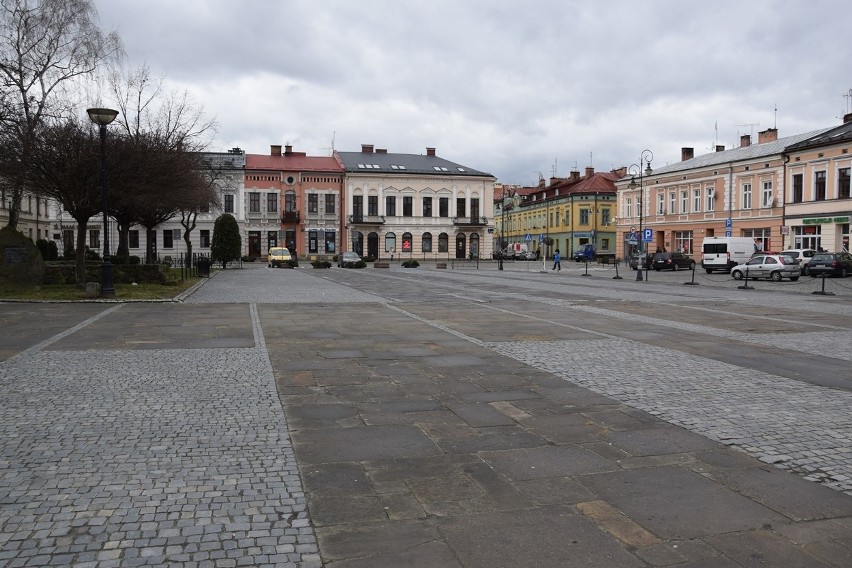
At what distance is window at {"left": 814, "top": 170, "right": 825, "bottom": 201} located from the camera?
4738cm

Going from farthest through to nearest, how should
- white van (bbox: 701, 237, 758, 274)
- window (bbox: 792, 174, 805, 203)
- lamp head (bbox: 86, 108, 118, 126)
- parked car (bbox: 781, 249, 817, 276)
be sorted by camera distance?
window (bbox: 792, 174, 805, 203) → white van (bbox: 701, 237, 758, 274) → parked car (bbox: 781, 249, 817, 276) → lamp head (bbox: 86, 108, 118, 126)

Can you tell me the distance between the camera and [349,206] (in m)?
76.6

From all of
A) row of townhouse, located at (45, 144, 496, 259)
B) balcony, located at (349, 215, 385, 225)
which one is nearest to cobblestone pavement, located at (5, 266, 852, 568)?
row of townhouse, located at (45, 144, 496, 259)

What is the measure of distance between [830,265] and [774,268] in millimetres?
3902

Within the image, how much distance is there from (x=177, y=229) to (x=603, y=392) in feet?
229

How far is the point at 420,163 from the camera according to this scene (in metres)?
80.9

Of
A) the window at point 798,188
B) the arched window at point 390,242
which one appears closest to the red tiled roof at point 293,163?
the arched window at point 390,242

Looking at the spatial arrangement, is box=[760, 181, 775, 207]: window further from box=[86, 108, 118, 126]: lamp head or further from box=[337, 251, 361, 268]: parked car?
box=[86, 108, 118, 126]: lamp head

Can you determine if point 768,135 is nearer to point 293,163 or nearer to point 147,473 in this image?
point 293,163

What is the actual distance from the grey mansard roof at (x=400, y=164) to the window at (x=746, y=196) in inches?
1239

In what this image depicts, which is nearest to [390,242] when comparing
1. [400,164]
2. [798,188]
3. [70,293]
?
[400,164]

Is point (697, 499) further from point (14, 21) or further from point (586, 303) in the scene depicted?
point (14, 21)

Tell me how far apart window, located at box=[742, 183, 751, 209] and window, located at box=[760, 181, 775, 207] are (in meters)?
1.31

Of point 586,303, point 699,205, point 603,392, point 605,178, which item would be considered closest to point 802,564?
point 603,392
